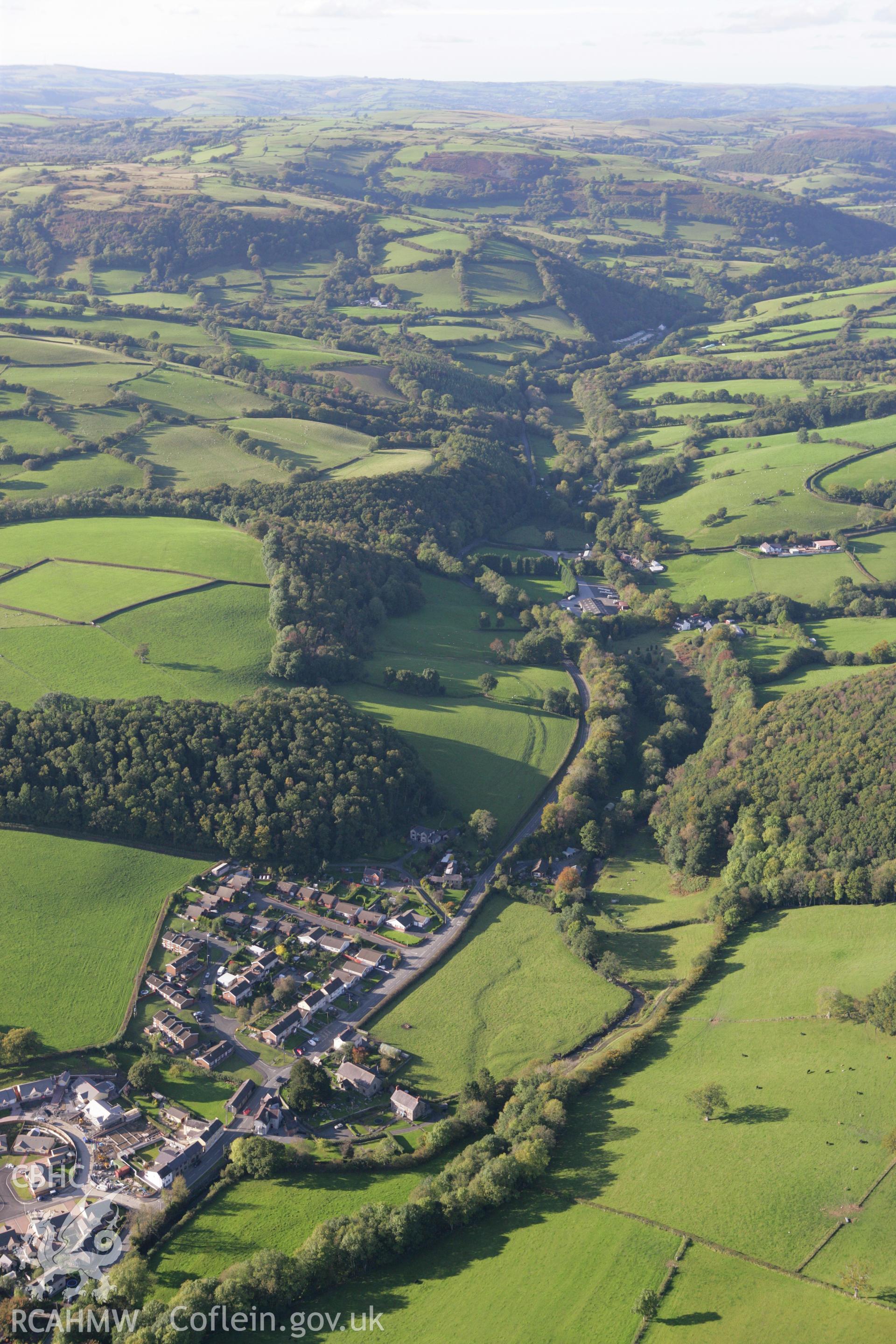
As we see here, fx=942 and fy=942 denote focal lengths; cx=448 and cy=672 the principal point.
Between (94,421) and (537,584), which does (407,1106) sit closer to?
(537,584)

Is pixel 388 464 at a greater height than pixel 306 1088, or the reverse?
pixel 388 464

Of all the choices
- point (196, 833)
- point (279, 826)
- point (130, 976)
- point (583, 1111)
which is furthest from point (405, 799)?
point (583, 1111)

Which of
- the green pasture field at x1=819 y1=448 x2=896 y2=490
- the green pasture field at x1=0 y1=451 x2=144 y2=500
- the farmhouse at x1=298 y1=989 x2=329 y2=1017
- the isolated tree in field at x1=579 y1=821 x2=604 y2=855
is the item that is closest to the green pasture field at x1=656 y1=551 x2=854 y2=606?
the green pasture field at x1=819 y1=448 x2=896 y2=490

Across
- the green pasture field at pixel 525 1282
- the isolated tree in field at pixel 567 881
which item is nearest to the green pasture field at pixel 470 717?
the isolated tree in field at pixel 567 881

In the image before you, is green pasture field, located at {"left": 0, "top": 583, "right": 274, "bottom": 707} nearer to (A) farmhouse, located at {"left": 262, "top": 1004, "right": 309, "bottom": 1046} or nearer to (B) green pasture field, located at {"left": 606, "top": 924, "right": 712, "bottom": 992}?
(A) farmhouse, located at {"left": 262, "top": 1004, "right": 309, "bottom": 1046}

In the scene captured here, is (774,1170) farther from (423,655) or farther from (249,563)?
(249,563)

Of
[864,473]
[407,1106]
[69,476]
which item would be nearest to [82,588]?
[69,476]
